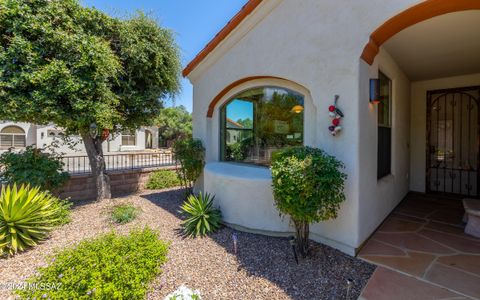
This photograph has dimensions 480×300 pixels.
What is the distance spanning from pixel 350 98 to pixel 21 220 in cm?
679

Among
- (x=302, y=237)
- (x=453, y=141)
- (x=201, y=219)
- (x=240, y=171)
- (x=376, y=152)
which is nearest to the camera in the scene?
(x=302, y=237)

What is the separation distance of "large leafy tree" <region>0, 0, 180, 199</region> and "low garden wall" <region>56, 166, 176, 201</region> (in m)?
0.74

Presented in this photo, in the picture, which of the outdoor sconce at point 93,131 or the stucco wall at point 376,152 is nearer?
the stucco wall at point 376,152

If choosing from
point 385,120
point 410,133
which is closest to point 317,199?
point 385,120

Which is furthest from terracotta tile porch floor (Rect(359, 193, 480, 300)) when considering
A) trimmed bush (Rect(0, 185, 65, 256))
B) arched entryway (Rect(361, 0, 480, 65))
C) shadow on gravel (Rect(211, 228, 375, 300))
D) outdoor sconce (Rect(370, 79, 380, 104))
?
trimmed bush (Rect(0, 185, 65, 256))

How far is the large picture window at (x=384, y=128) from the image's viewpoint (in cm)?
512

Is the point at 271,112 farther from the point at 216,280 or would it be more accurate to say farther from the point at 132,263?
the point at 132,263

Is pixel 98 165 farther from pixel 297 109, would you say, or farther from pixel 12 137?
pixel 12 137

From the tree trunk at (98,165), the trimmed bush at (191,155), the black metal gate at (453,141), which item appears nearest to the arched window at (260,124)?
the trimmed bush at (191,155)

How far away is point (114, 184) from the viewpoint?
8.95m

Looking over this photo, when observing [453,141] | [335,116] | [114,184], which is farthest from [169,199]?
[453,141]

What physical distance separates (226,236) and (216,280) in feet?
4.56

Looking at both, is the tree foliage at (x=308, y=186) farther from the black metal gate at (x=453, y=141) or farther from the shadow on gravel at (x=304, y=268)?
the black metal gate at (x=453, y=141)

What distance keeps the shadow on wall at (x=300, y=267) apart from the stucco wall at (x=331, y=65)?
396mm
